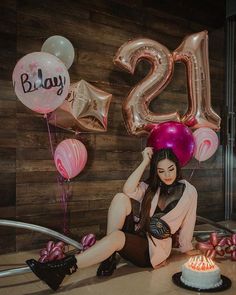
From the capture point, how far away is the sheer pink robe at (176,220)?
103 inches

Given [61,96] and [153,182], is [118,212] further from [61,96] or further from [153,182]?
[61,96]

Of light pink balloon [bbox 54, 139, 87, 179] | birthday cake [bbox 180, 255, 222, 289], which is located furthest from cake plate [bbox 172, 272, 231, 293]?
light pink balloon [bbox 54, 139, 87, 179]

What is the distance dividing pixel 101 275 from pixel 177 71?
8.37 ft

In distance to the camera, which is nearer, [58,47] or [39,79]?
[39,79]

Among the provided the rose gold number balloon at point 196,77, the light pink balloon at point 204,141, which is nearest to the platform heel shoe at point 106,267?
the light pink balloon at point 204,141

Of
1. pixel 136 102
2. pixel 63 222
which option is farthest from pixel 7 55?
pixel 63 222

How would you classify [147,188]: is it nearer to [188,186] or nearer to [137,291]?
[188,186]

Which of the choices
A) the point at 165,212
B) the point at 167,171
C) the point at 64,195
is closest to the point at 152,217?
the point at 165,212

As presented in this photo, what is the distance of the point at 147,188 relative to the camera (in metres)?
2.78

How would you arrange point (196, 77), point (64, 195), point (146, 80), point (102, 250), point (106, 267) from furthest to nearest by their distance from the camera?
1. point (64, 195)
2. point (196, 77)
3. point (146, 80)
4. point (106, 267)
5. point (102, 250)

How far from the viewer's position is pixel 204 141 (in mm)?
3301

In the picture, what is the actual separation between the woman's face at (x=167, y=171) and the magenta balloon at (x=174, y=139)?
130mm

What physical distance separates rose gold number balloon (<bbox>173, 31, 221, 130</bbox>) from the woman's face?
76cm

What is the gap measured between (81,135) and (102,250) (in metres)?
1.45
